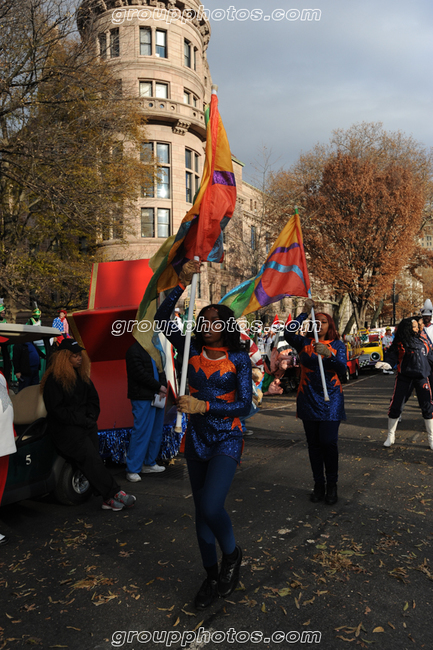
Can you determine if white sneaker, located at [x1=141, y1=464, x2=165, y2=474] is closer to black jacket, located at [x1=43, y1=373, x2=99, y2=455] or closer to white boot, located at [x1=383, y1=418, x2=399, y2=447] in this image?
black jacket, located at [x1=43, y1=373, x2=99, y2=455]

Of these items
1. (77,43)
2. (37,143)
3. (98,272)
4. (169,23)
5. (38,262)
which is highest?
(169,23)

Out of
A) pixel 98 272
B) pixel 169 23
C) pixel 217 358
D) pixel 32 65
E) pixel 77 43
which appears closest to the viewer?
pixel 217 358

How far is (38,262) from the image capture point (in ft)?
66.0

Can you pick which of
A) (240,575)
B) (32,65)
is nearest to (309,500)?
(240,575)

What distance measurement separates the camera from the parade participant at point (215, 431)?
11.1ft

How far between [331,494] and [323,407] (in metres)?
0.93

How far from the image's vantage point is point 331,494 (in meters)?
5.38

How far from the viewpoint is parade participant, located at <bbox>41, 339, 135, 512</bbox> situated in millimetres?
5254

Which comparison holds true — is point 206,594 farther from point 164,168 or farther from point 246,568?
point 164,168

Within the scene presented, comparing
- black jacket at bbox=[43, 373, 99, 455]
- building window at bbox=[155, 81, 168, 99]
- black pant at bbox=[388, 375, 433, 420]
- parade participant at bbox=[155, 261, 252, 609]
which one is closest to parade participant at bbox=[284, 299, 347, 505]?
parade participant at bbox=[155, 261, 252, 609]

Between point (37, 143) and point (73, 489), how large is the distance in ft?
36.3

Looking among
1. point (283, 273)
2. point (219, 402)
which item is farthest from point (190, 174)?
point (219, 402)

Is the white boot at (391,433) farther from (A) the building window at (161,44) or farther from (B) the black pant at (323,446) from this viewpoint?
(A) the building window at (161,44)

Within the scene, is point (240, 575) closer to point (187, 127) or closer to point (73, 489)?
point (73, 489)
